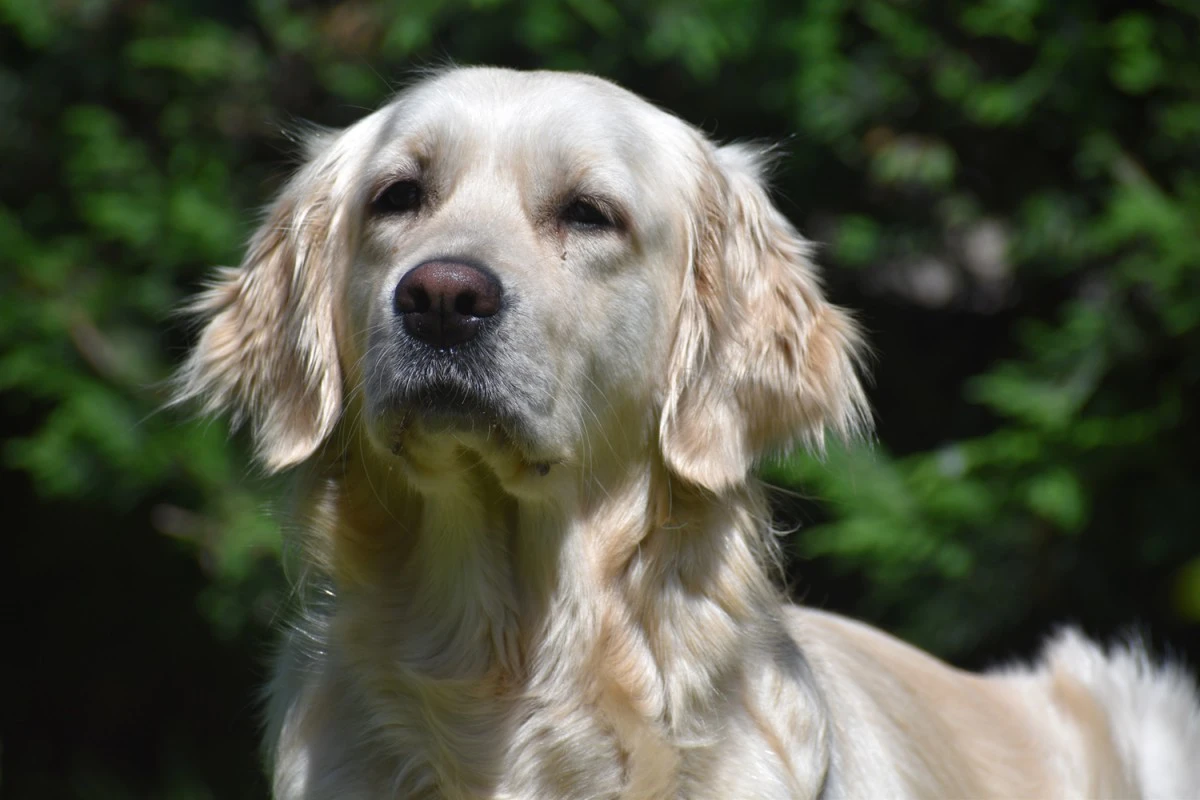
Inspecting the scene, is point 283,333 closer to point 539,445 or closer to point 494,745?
point 539,445

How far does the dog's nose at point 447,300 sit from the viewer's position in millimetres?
2650

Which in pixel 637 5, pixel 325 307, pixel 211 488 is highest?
Result: pixel 637 5

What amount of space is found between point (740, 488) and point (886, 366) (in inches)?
128

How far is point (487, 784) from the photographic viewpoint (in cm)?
288

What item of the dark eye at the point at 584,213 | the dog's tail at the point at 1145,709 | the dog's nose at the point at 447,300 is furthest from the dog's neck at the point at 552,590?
the dog's tail at the point at 1145,709

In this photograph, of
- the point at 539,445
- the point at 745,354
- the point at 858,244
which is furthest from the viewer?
the point at 858,244

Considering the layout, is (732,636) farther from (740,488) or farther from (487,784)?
(487,784)

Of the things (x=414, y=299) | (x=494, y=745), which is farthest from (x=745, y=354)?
(x=494, y=745)

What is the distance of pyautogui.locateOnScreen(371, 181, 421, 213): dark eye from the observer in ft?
10.0

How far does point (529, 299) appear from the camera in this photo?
272 centimetres

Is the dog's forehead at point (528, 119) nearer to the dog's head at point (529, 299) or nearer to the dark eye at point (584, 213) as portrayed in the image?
the dog's head at point (529, 299)

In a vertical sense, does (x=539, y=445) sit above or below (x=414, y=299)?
below

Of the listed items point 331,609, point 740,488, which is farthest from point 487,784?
point 740,488

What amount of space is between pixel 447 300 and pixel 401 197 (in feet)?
1.66
